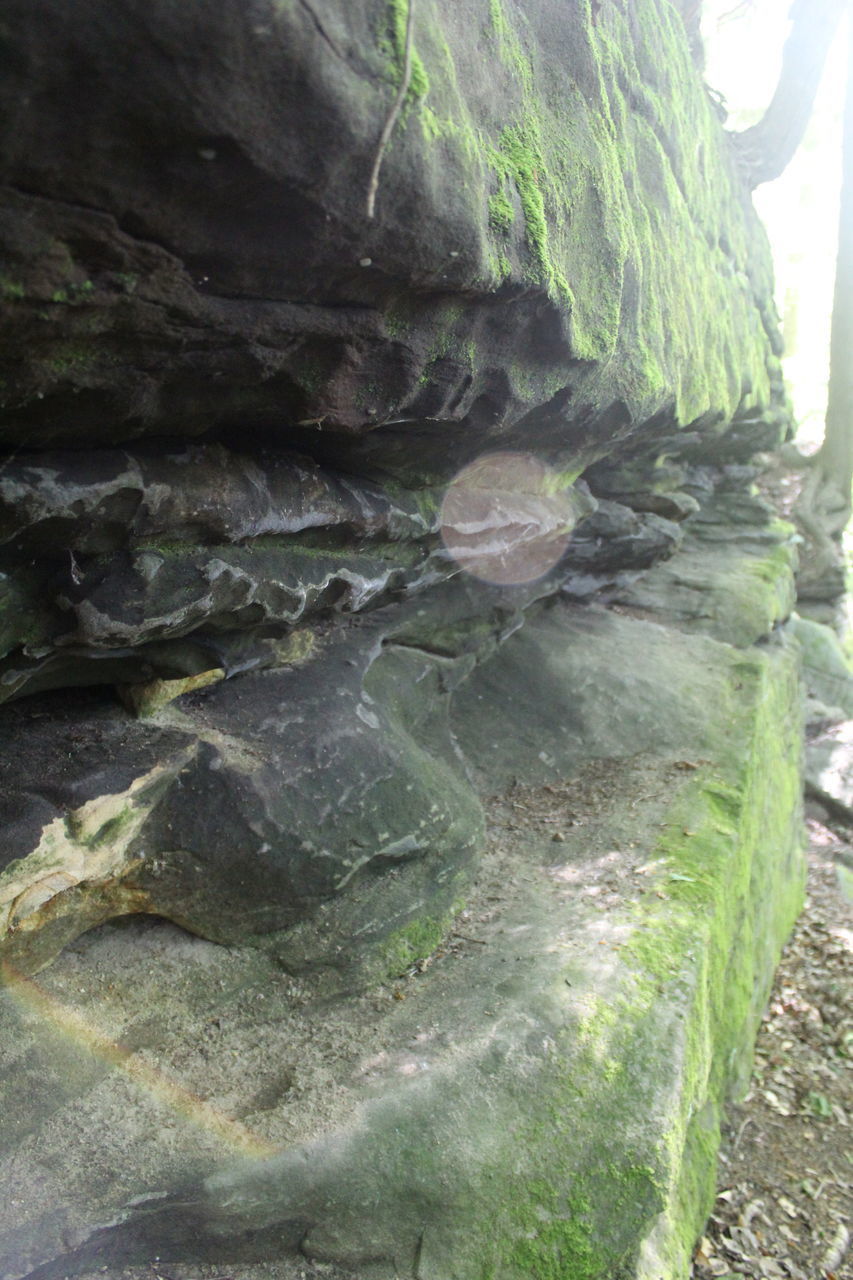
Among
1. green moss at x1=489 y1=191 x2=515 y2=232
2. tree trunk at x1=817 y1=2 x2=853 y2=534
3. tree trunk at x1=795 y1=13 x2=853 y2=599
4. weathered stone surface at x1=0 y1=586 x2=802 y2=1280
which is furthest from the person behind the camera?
tree trunk at x1=817 y1=2 x2=853 y2=534

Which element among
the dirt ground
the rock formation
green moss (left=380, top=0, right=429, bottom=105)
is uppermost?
green moss (left=380, top=0, right=429, bottom=105)

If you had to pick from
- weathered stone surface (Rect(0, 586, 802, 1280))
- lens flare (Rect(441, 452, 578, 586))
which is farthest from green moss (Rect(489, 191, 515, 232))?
weathered stone surface (Rect(0, 586, 802, 1280))

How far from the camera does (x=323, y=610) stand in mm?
3539

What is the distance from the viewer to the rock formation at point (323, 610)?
5.29 feet

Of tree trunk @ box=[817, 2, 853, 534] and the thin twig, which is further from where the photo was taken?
tree trunk @ box=[817, 2, 853, 534]

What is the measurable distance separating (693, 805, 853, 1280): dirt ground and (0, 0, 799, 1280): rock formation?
1.19ft

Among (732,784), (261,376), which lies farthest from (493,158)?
(732,784)

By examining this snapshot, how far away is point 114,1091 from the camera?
110 inches

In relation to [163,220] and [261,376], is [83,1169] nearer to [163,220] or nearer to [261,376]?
[261,376]

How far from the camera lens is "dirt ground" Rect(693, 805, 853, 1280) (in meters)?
3.70

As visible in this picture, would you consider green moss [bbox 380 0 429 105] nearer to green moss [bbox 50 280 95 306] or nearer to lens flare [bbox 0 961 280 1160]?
green moss [bbox 50 280 95 306]

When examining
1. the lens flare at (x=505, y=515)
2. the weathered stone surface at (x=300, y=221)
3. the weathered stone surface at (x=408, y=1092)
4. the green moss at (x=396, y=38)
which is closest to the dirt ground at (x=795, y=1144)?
the weathered stone surface at (x=408, y=1092)

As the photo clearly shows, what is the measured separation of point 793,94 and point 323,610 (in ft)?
33.2

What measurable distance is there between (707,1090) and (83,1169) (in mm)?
2560
